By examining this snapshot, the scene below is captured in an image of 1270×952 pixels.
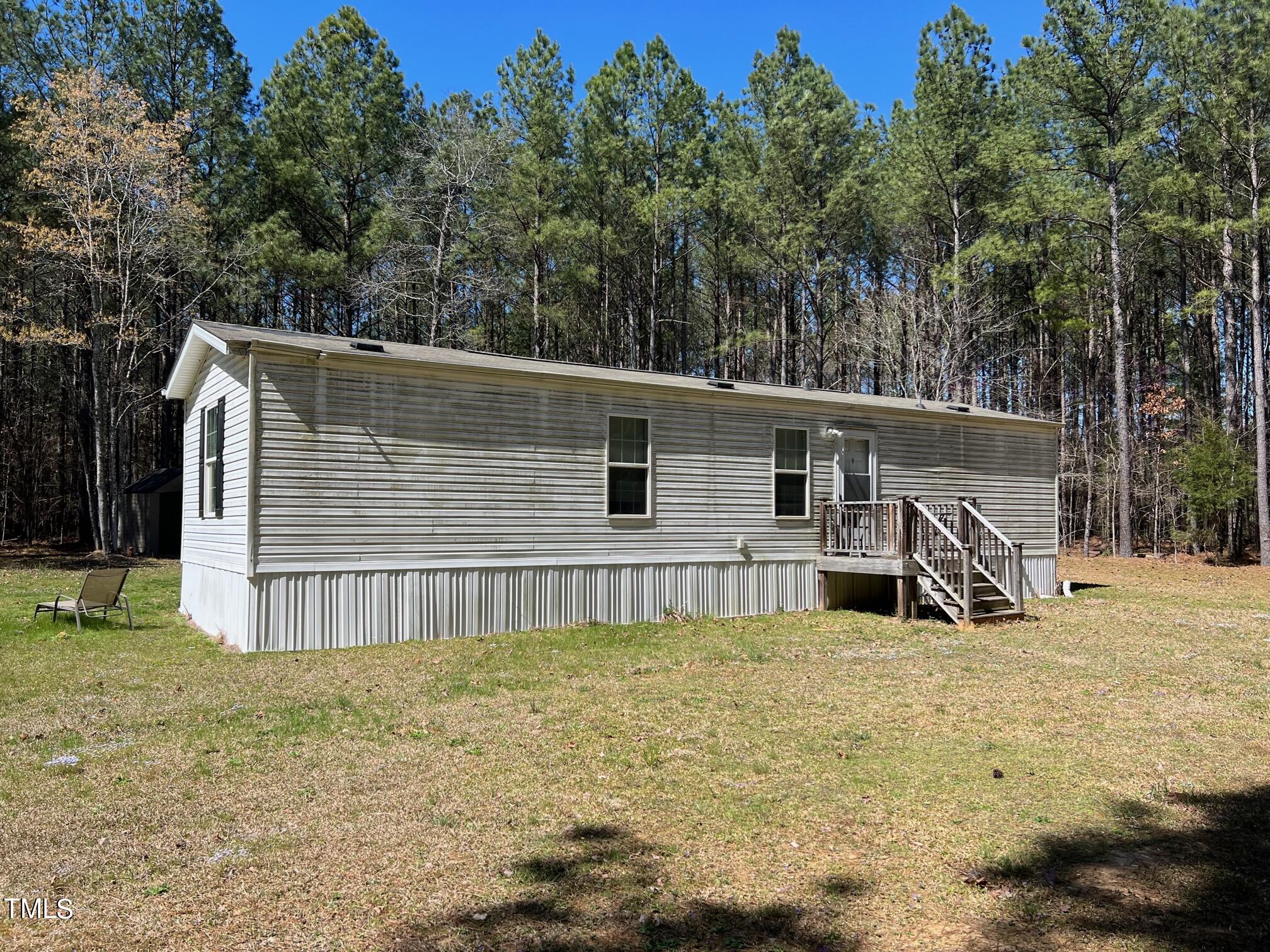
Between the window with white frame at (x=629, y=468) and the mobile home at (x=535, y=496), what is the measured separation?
3 cm

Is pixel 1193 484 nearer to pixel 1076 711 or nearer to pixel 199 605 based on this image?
pixel 1076 711

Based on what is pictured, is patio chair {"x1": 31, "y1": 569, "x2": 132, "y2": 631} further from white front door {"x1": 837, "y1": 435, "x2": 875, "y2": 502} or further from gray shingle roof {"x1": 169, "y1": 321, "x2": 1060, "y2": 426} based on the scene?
white front door {"x1": 837, "y1": 435, "x2": 875, "y2": 502}

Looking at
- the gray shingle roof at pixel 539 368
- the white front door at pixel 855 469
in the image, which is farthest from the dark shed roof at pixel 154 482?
the white front door at pixel 855 469

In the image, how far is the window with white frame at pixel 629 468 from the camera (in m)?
11.5

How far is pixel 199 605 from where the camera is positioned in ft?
37.3

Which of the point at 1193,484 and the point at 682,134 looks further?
the point at 682,134

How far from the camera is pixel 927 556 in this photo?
477 inches

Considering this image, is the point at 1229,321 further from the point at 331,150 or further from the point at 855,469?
the point at 331,150

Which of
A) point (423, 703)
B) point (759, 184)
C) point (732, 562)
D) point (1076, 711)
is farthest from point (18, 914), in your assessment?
point (759, 184)

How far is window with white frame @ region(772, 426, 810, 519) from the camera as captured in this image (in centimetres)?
1295

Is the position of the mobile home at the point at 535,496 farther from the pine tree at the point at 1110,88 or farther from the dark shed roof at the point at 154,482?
the pine tree at the point at 1110,88

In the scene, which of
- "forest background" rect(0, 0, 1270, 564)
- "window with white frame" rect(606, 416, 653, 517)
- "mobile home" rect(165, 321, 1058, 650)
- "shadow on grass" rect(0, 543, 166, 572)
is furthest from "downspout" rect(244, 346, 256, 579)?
"forest background" rect(0, 0, 1270, 564)

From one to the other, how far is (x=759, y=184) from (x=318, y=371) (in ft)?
67.4

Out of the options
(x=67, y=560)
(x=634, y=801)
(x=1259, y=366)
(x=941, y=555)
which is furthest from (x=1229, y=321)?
(x=67, y=560)
